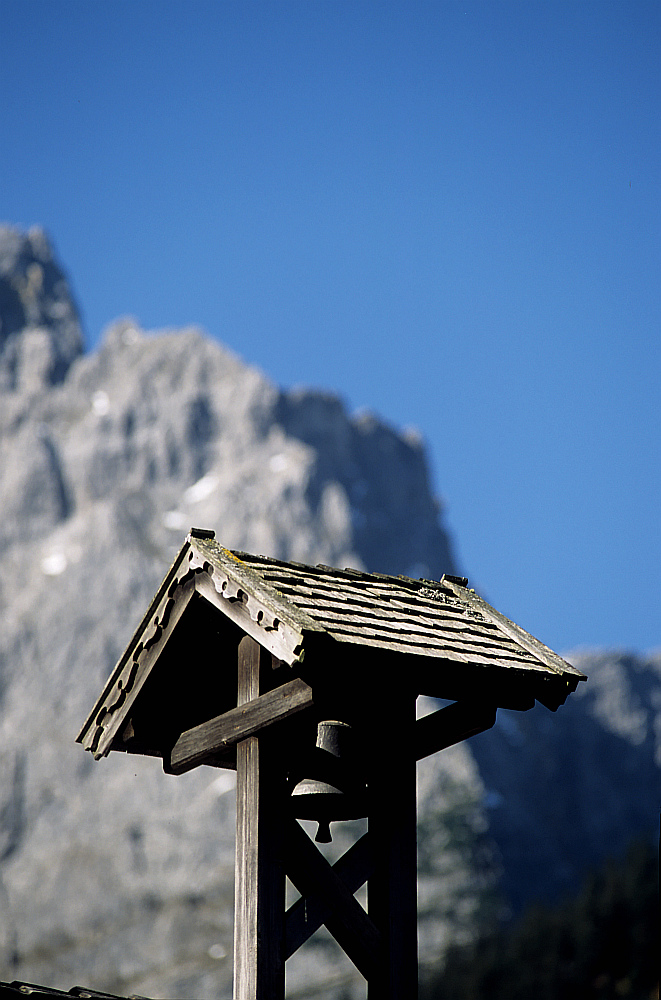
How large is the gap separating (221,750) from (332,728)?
590 millimetres

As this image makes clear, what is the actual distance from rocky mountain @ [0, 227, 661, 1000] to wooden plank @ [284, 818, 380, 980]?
207 ft

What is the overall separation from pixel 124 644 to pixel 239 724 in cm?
10709

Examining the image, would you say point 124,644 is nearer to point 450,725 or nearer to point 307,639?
point 450,725

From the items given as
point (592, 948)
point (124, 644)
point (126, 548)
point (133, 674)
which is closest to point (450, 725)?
point (133, 674)

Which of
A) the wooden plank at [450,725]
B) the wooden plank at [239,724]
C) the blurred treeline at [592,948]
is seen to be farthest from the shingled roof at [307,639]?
the blurred treeline at [592,948]

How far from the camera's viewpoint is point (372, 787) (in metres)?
6.18

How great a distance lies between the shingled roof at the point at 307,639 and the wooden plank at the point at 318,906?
2.96 ft

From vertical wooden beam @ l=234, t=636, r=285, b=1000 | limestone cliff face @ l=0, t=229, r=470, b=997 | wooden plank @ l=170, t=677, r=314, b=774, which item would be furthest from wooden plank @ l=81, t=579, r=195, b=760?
limestone cliff face @ l=0, t=229, r=470, b=997

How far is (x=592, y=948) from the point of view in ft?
109

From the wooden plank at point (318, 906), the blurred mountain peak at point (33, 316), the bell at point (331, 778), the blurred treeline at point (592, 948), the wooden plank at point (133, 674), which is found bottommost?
the blurred treeline at point (592, 948)

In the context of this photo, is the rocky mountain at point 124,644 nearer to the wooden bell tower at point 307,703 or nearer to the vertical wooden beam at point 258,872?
the wooden bell tower at point 307,703

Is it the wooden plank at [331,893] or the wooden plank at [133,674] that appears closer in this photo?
the wooden plank at [331,893]

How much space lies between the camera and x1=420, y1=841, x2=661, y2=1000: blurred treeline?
31.6 meters

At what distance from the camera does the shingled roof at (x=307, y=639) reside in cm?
558
